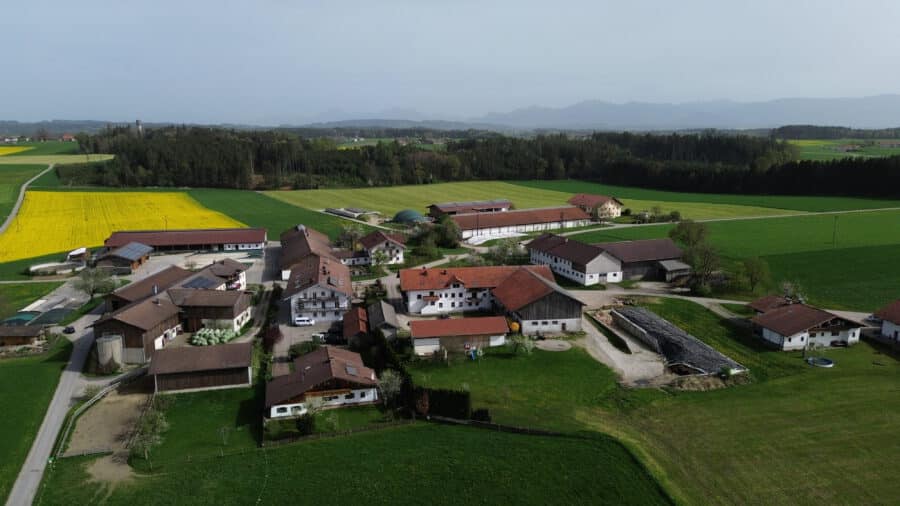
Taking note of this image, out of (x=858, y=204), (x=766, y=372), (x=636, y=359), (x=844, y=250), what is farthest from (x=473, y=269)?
(x=858, y=204)

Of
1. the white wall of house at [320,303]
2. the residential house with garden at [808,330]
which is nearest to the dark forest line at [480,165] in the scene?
the residential house with garden at [808,330]

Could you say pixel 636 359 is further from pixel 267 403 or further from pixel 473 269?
pixel 267 403

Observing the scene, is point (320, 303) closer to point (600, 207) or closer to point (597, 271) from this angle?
point (597, 271)

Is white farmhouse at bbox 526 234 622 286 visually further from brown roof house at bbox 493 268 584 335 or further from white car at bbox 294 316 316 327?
white car at bbox 294 316 316 327

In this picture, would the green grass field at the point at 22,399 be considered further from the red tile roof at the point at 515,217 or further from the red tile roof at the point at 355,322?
the red tile roof at the point at 515,217

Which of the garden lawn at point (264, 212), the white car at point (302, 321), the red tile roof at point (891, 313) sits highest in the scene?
the garden lawn at point (264, 212)
